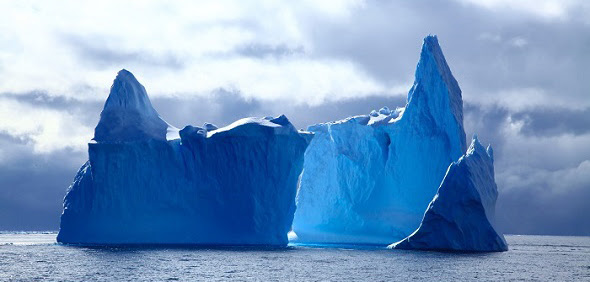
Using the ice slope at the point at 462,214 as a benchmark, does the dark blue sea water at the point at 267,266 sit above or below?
below

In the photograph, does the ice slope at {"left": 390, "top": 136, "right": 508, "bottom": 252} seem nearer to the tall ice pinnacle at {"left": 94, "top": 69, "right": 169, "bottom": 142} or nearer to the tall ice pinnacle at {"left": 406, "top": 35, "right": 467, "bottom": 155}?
the tall ice pinnacle at {"left": 406, "top": 35, "right": 467, "bottom": 155}

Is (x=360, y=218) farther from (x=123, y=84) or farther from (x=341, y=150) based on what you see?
(x=123, y=84)

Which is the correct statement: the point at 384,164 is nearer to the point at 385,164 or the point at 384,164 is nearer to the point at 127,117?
the point at 385,164

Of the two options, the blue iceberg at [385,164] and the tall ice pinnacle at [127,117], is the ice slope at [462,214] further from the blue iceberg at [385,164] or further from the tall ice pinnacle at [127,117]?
→ the tall ice pinnacle at [127,117]

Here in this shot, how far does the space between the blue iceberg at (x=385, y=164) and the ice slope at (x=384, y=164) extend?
0.21 ft

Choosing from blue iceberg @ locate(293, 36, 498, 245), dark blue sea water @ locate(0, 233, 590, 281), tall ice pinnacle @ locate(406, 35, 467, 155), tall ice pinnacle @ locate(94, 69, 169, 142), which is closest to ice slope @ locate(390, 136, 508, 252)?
dark blue sea water @ locate(0, 233, 590, 281)

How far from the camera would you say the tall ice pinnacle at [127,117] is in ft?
147

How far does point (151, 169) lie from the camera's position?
146 feet

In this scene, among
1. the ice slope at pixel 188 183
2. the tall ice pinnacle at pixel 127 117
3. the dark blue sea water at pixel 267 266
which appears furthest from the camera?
the tall ice pinnacle at pixel 127 117

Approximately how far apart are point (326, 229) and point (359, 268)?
2079cm

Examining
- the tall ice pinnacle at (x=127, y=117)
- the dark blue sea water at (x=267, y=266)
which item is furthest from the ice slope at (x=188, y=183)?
the dark blue sea water at (x=267, y=266)

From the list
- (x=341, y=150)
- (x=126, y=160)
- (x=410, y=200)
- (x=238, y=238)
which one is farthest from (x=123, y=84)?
(x=410, y=200)

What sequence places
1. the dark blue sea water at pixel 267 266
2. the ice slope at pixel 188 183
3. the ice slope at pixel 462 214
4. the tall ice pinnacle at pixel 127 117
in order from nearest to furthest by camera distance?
the dark blue sea water at pixel 267 266 → the ice slope at pixel 462 214 → the ice slope at pixel 188 183 → the tall ice pinnacle at pixel 127 117

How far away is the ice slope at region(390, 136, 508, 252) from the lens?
37.6 m
